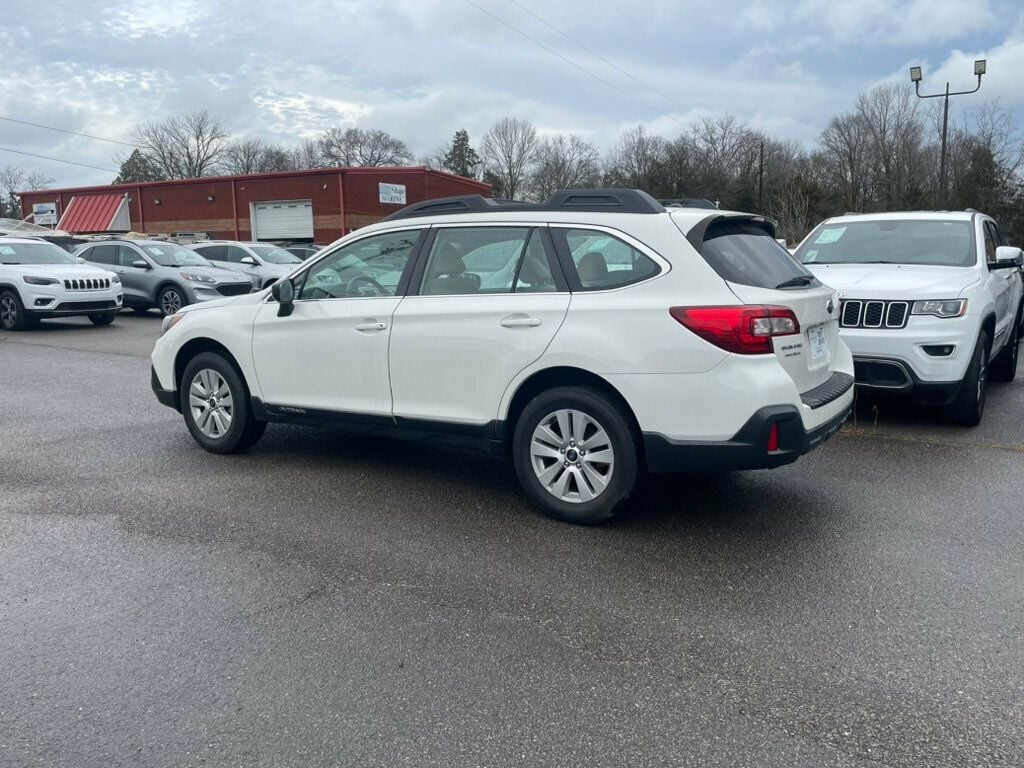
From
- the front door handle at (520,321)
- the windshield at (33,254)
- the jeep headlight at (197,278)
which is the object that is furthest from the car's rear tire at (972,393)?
the windshield at (33,254)

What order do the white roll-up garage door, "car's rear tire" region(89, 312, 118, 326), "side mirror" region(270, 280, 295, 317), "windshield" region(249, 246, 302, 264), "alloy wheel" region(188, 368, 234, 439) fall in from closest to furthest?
"side mirror" region(270, 280, 295, 317) < "alloy wheel" region(188, 368, 234, 439) < "car's rear tire" region(89, 312, 118, 326) < "windshield" region(249, 246, 302, 264) < the white roll-up garage door

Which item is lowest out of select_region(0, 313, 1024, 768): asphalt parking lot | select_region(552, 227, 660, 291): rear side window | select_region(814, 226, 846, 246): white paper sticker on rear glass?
select_region(0, 313, 1024, 768): asphalt parking lot

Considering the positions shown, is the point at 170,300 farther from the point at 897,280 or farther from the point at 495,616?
the point at 495,616

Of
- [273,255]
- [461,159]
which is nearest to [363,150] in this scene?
[461,159]

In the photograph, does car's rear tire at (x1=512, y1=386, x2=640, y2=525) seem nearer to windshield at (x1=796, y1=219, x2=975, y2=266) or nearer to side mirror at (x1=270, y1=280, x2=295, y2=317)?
side mirror at (x1=270, y1=280, x2=295, y2=317)

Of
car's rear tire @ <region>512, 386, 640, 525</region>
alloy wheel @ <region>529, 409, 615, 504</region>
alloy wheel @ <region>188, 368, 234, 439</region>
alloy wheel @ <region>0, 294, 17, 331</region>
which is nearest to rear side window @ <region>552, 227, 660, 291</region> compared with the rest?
car's rear tire @ <region>512, 386, 640, 525</region>

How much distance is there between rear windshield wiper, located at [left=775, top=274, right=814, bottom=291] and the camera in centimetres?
473

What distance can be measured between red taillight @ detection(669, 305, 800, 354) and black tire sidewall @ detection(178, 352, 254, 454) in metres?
3.34

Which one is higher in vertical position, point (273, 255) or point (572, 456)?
point (273, 255)

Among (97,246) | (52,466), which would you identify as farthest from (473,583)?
(97,246)

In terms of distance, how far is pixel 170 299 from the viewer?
16984mm

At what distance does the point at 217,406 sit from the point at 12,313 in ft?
37.0

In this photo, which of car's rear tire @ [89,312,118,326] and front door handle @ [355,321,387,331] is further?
car's rear tire @ [89,312,118,326]

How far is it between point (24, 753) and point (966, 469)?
5.77 meters
